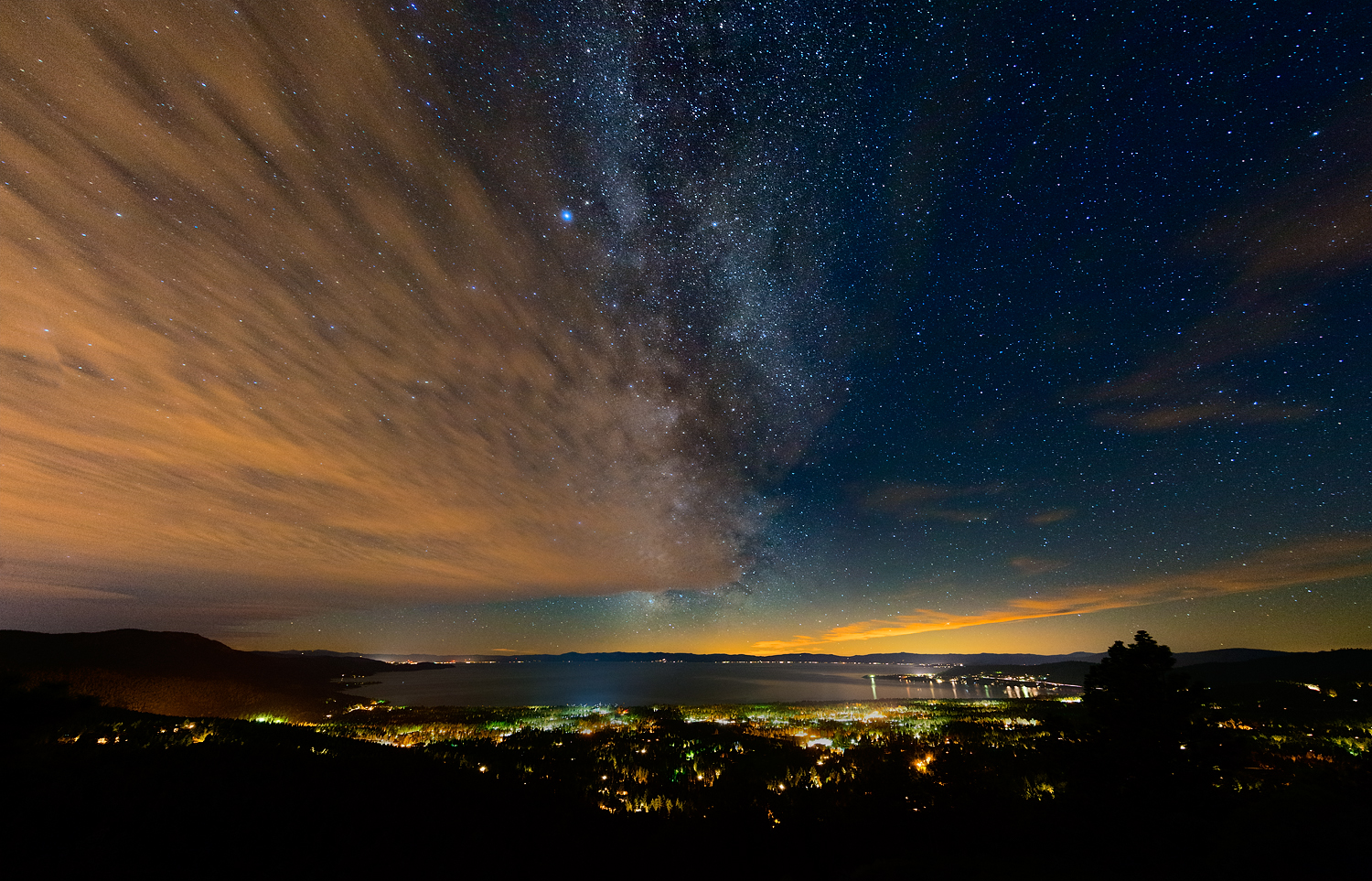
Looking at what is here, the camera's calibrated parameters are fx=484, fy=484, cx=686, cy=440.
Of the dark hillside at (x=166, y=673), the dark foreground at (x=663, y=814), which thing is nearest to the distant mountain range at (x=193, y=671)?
the dark hillside at (x=166, y=673)

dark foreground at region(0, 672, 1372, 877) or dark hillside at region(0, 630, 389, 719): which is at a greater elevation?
dark foreground at region(0, 672, 1372, 877)

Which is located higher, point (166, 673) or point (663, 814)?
point (663, 814)

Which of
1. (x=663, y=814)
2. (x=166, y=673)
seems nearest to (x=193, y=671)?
(x=166, y=673)

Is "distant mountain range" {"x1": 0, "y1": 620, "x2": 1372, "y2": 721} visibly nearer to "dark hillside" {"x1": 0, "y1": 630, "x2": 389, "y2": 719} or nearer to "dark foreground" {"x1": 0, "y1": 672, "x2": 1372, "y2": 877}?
"dark hillside" {"x1": 0, "y1": 630, "x2": 389, "y2": 719}

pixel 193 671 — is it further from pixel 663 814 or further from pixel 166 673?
pixel 663 814

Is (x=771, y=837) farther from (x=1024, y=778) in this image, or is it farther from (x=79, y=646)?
(x=79, y=646)

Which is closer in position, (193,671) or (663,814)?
(663,814)

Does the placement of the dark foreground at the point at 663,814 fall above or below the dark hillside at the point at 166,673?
above

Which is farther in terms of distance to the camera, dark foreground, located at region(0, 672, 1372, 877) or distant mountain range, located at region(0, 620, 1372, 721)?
distant mountain range, located at region(0, 620, 1372, 721)

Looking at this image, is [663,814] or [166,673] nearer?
[663,814]

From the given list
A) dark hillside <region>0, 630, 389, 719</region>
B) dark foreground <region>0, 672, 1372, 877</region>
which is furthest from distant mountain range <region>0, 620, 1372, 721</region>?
dark foreground <region>0, 672, 1372, 877</region>

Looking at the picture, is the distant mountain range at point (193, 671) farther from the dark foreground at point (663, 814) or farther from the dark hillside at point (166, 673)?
the dark foreground at point (663, 814)
